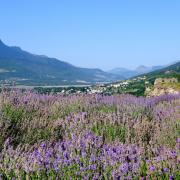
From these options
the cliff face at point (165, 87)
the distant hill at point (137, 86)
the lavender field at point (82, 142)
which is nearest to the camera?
the lavender field at point (82, 142)

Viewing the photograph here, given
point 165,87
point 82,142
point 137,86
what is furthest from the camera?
point 137,86

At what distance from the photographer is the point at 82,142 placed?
15.2ft

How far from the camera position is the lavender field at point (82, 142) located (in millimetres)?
3785

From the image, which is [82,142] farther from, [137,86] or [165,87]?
[137,86]

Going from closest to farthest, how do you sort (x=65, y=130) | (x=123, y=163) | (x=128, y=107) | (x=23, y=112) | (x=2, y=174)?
(x=2, y=174), (x=123, y=163), (x=65, y=130), (x=23, y=112), (x=128, y=107)

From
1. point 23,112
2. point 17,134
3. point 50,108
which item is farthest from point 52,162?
point 50,108

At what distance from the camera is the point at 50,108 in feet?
23.1

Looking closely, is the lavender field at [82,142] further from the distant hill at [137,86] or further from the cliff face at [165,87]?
the distant hill at [137,86]

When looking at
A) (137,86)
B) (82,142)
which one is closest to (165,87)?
(137,86)

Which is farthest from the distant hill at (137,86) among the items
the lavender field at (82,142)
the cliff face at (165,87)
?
the lavender field at (82,142)

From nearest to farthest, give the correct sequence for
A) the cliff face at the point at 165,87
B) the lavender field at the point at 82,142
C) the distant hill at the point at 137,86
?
the lavender field at the point at 82,142, the cliff face at the point at 165,87, the distant hill at the point at 137,86

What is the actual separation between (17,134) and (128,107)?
2.96m

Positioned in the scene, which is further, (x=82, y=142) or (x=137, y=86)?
(x=137, y=86)

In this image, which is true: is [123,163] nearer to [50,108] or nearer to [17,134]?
[17,134]
